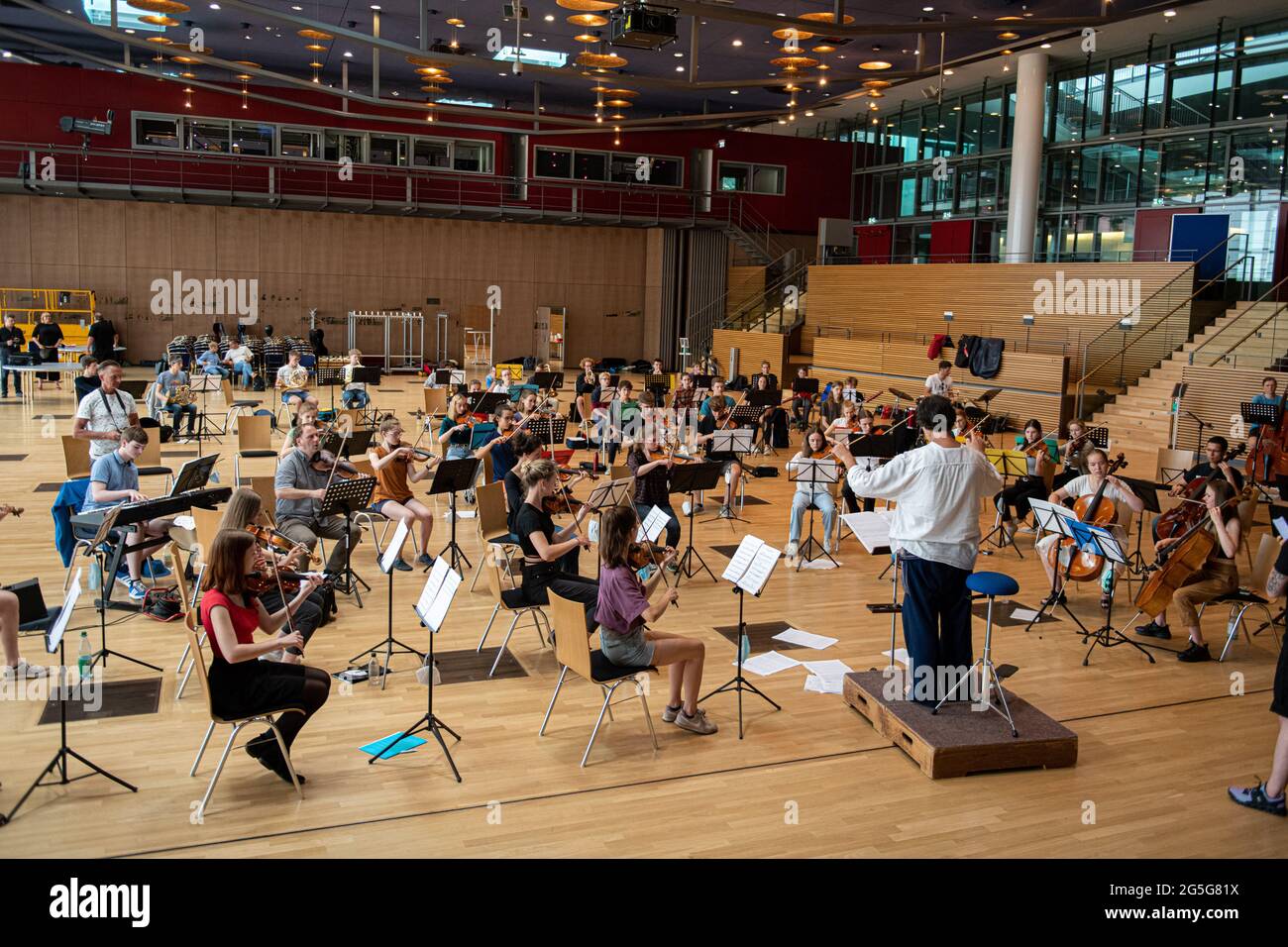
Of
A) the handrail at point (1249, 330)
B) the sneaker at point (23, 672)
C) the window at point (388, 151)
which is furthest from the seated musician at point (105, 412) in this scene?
the window at point (388, 151)

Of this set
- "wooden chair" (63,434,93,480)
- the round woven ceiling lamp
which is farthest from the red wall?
"wooden chair" (63,434,93,480)

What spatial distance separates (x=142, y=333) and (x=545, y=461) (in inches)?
959

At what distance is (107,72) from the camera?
26797 mm

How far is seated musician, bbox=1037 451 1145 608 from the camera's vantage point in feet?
28.7

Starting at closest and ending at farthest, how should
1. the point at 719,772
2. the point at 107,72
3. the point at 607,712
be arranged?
the point at 719,772 < the point at 607,712 < the point at 107,72

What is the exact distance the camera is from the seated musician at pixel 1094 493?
876cm

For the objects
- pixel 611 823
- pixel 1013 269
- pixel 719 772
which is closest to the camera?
pixel 611 823

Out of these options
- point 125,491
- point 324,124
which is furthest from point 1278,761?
point 324,124

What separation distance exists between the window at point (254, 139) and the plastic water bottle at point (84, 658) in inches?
930

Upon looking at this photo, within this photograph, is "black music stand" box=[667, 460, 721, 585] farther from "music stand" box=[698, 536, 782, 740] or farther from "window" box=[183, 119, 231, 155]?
"window" box=[183, 119, 231, 155]

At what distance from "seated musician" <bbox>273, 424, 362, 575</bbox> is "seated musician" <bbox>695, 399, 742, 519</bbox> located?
4.19 m

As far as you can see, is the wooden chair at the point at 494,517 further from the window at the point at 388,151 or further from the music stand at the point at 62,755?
the window at the point at 388,151
